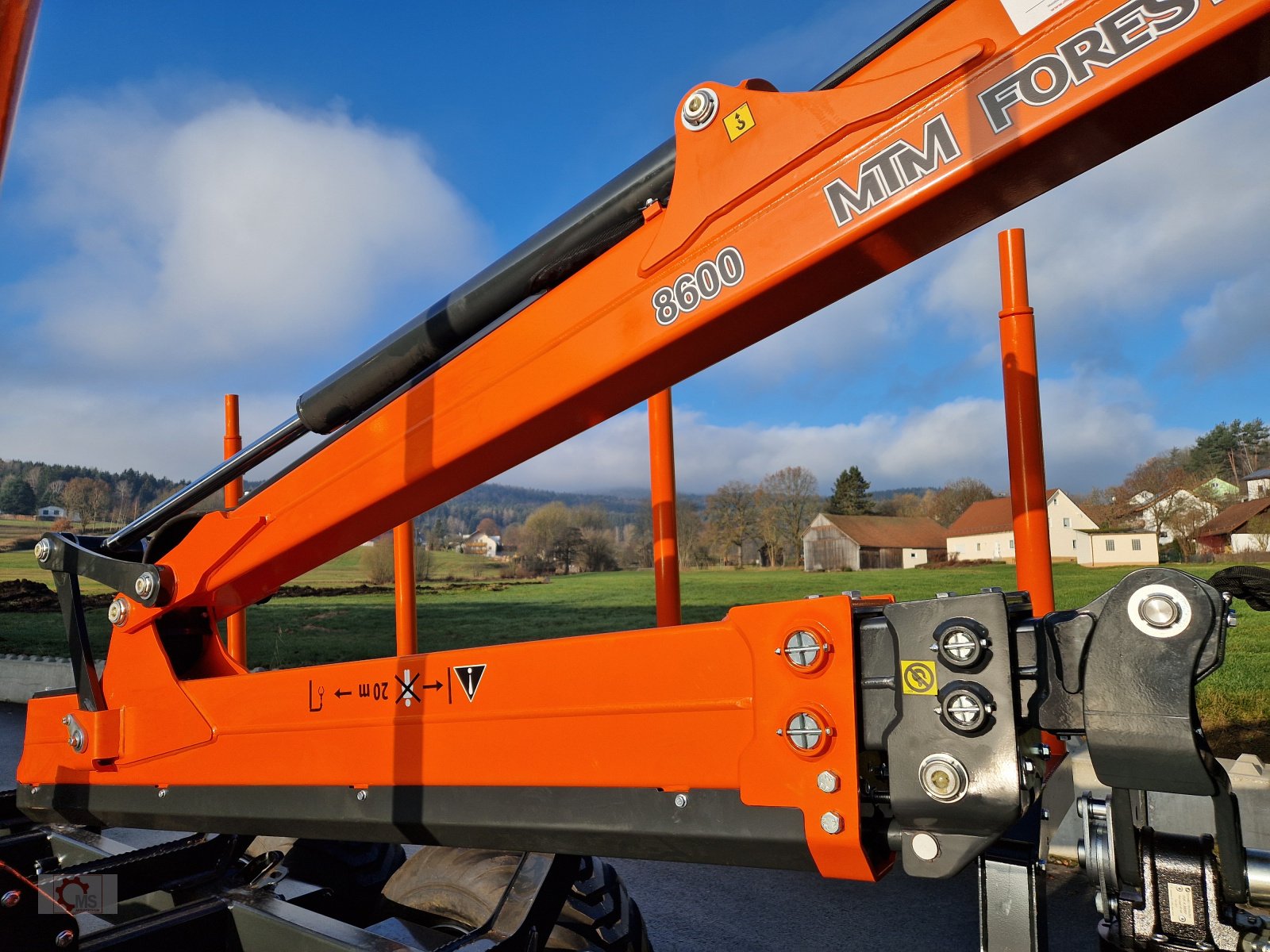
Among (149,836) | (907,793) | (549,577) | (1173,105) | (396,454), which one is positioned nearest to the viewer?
(1173,105)

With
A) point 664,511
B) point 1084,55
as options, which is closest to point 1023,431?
point 664,511

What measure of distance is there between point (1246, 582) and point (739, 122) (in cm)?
151

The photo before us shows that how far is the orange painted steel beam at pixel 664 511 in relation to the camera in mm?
4938

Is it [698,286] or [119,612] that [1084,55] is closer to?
[698,286]

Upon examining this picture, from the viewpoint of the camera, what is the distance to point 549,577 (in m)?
13.5

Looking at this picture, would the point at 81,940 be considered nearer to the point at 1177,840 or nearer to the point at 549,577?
the point at 1177,840

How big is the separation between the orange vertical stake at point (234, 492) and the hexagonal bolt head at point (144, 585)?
3099mm

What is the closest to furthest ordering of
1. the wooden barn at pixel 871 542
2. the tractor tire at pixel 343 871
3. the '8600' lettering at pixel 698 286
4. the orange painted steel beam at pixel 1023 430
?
the '8600' lettering at pixel 698 286, the tractor tire at pixel 343 871, the orange painted steel beam at pixel 1023 430, the wooden barn at pixel 871 542

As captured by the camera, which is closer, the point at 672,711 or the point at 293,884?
the point at 672,711

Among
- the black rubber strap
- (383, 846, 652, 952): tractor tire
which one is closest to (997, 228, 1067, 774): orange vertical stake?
the black rubber strap

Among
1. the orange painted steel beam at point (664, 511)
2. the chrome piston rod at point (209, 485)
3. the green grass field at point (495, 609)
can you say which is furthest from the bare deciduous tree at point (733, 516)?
the chrome piston rod at point (209, 485)

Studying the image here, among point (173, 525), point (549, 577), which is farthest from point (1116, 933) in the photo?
point (549, 577)

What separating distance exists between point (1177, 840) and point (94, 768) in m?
3.62

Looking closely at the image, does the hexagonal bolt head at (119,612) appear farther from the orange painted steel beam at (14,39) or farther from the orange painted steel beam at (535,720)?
the orange painted steel beam at (14,39)
